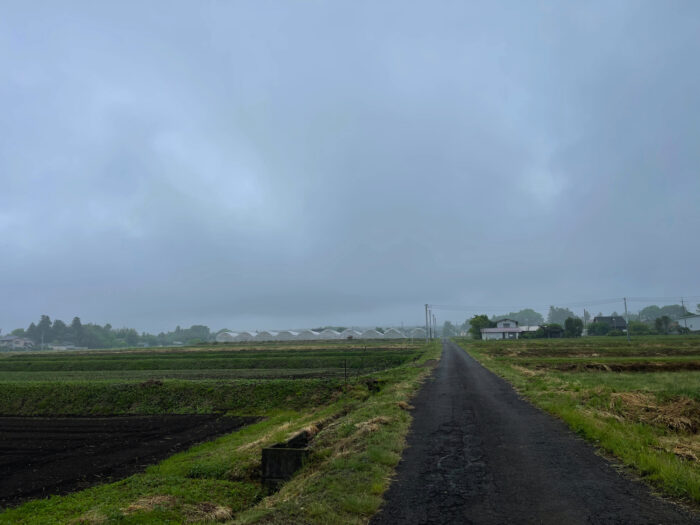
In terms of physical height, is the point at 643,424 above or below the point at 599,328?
above

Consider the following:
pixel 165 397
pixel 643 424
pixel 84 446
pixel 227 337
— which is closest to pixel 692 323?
pixel 643 424

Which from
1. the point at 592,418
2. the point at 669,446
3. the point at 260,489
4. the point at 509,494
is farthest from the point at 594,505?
the point at 260,489

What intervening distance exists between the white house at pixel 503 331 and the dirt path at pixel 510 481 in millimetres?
138370

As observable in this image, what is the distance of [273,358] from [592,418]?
6008 centimetres

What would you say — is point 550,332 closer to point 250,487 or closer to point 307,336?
point 307,336

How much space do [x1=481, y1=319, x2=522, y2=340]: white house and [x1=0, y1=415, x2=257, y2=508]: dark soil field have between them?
13256 cm

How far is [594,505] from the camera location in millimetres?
7938

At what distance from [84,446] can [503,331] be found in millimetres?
142532

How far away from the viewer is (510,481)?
958 cm

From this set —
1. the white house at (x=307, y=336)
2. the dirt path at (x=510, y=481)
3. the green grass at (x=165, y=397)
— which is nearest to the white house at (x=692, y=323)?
the white house at (x=307, y=336)

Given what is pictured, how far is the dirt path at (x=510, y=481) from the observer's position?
7.62 meters

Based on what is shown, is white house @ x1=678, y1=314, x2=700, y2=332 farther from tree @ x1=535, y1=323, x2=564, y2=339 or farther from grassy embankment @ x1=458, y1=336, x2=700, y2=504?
grassy embankment @ x1=458, y1=336, x2=700, y2=504

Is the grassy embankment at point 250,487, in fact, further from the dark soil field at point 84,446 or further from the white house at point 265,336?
the white house at point 265,336

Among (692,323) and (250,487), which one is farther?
(692,323)
